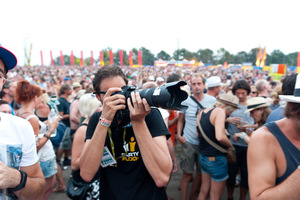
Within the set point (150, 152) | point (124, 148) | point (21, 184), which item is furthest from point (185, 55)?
point (21, 184)

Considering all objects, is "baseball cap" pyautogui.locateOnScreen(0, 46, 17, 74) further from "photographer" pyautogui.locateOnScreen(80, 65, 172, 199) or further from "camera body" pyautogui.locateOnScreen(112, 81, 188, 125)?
"camera body" pyautogui.locateOnScreen(112, 81, 188, 125)

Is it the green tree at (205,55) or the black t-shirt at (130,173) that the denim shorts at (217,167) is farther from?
the green tree at (205,55)

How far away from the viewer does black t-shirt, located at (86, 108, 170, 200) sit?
1391 millimetres

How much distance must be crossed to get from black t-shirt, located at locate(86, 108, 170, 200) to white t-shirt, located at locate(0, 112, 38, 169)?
1.59ft

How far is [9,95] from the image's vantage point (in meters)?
3.97

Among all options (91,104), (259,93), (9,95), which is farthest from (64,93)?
(259,93)

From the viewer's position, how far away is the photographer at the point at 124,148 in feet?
4.17

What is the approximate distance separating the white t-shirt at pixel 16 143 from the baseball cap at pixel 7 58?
307mm

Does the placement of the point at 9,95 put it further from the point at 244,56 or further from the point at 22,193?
the point at 244,56

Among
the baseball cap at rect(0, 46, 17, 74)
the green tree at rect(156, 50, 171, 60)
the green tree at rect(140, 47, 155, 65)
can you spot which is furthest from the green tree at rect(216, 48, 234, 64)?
the baseball cap at rect(0, 46, 17, 74)

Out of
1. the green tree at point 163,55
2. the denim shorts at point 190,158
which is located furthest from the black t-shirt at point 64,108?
the green tree at point 163,55

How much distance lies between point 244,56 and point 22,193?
8695 cm

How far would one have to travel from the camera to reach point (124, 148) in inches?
55.8

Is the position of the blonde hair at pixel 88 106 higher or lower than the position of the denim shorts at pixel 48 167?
higher
